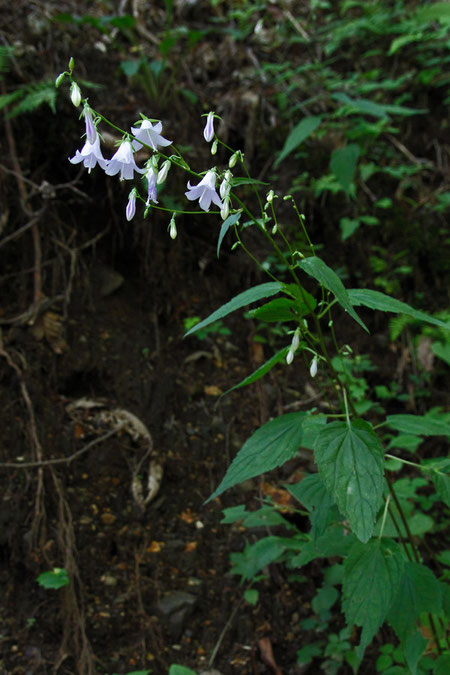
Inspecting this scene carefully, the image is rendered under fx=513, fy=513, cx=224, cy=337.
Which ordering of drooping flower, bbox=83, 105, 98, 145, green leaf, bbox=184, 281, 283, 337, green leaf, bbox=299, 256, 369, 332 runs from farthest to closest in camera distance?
drooping flower, bbox=83, 105, 98, 145, green leaf, bbox=184, 281, 283, 337, green leaf, bbox=299, 256, 369, 332

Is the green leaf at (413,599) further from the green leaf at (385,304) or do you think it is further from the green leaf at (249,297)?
the green leaf at (249,297)

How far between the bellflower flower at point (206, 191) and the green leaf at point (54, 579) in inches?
67.3

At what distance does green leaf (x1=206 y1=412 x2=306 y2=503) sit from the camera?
1282 millimetres

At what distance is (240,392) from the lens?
10.7 ft

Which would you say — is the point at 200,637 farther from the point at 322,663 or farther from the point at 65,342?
the point at 65,342

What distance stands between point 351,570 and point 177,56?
3.99m

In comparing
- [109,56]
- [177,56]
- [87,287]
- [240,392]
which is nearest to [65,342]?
[87,287]

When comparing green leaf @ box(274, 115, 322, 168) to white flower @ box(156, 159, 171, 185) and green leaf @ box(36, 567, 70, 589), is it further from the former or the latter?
green leaf @ box(36, 567, 70, 589)

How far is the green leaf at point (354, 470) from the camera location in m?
1.12

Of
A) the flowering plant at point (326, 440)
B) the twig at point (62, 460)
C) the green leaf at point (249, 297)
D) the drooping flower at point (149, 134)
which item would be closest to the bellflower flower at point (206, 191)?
the flowering plant at point (326, 440)

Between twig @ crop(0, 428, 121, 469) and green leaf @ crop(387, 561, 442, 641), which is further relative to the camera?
twig @ crop(0, 428, 121, 469)

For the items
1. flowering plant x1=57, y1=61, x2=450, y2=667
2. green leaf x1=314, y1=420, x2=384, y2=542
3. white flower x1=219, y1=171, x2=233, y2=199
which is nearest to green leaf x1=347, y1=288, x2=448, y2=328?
flowering plant x1=57, y1=61, x2=450, y2=667

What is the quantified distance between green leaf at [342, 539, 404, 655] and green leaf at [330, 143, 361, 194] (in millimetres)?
2359

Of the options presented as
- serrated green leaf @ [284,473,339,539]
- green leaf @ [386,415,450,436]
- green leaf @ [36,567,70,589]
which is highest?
green leaf @ [386,415,450,436]
